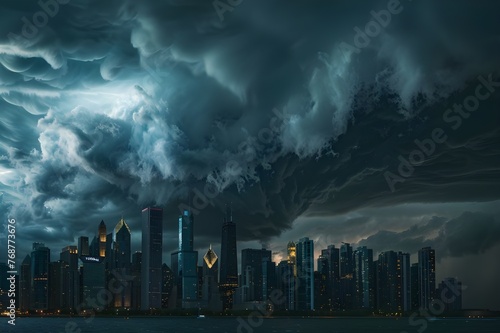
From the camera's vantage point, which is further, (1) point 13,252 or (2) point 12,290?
(2) point 12,290
